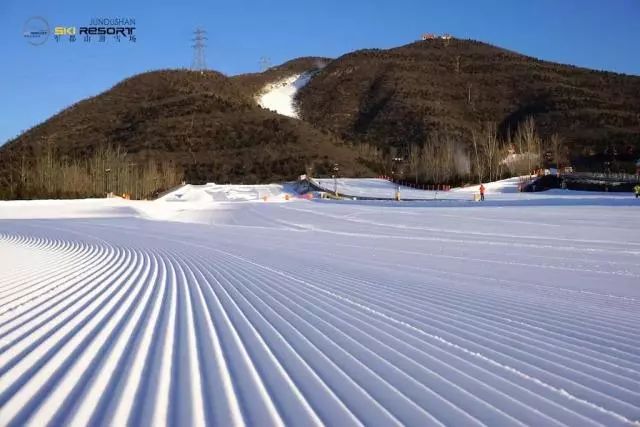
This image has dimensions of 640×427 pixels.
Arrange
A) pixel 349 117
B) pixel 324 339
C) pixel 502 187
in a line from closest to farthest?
pixel 324 339, pixel 502 187, pixel 349 117

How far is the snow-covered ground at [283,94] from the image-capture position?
155 metres

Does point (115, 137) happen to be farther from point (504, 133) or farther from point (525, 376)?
point (525, 376)

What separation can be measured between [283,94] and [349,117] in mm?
45546

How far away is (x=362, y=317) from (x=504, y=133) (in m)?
112

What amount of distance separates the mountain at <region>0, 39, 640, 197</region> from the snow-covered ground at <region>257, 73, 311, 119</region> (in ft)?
14.2

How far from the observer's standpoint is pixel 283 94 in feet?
569

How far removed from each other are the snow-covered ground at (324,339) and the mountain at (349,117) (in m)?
48.3

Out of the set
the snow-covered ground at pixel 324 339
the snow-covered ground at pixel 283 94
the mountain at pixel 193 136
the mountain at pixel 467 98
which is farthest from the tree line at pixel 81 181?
the snow-covered ground at pixel 283 94

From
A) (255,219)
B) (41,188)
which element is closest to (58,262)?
(255,219)

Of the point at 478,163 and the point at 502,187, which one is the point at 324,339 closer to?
the point at 502,187

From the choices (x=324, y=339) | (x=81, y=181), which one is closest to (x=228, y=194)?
(x=81, y=181)

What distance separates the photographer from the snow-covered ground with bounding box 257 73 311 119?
509 ft

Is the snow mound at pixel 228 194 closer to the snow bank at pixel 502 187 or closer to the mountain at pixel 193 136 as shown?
the mountain at pixel 193 136

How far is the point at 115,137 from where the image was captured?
102 m
